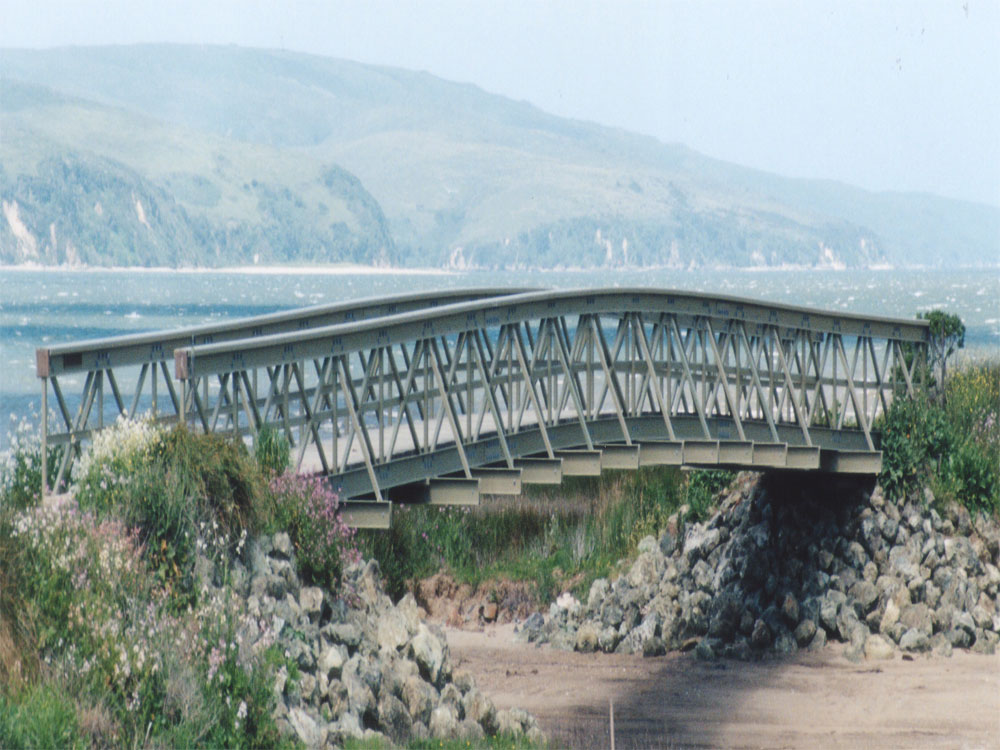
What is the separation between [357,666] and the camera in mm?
15422

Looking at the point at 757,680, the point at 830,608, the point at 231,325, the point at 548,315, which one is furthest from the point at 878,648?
the point at 231,325

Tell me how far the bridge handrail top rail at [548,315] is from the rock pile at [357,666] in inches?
82.1

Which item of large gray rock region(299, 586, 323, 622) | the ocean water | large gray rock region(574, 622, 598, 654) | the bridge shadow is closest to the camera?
large gray rock region(299, 586, 323, 622)

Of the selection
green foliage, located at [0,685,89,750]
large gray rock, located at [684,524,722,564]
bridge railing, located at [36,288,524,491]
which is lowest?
large gray rock, located at [684,524,722,564]

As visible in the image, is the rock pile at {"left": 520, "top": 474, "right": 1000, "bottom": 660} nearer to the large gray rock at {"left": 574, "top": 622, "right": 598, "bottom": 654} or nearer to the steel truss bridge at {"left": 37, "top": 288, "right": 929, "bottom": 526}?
the large gray rock at {"left": 574, "top": 622, "right": 598, "bottom": 654}

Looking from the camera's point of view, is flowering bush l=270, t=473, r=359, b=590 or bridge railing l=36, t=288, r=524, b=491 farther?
bridge railing l=36, t=288, r=524, b=491

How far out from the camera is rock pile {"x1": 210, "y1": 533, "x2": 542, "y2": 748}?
47.0 feet

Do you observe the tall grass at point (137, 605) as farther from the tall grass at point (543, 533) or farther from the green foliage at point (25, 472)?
the tall grass at point (543, 533)

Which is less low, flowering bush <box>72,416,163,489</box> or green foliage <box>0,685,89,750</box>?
flowering bush <box>72,416,163,489</box>

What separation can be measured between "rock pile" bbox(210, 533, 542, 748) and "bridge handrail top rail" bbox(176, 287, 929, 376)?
2.09m

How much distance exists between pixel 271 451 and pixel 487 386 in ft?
12.7

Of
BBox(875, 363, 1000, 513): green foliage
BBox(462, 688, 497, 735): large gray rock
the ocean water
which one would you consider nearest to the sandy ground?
BBox(462, 688, 497, 735): large gray rock

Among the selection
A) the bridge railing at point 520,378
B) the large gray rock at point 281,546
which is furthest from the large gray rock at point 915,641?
the large gray rock at point 281,546

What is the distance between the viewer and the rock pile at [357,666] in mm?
14320
